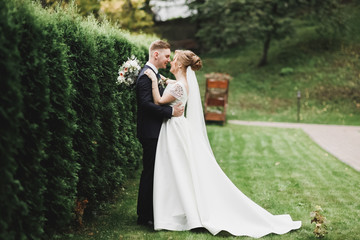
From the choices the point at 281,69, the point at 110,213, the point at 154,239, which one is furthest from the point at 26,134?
the point at 281,69

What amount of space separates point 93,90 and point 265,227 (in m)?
2.78

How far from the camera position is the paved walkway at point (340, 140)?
33.1ft

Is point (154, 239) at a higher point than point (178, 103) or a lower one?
lower

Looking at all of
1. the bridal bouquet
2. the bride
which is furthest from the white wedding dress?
the bridal bouquet

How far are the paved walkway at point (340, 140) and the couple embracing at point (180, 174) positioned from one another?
4.88 meters

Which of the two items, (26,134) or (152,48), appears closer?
(26,134)

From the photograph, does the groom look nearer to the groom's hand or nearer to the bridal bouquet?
the groom's hand

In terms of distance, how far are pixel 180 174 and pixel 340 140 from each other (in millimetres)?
9367

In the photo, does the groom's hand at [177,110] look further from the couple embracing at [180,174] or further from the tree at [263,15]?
the tree at [263,15]

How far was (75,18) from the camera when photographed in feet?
15.1

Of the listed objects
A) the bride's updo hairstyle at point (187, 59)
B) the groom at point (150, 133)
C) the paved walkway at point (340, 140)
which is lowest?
the paved walkway at point (340, 140)

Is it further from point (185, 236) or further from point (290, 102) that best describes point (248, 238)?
point (290, 102)

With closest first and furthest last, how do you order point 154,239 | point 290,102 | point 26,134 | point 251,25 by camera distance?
point 26,134 → point 154,239 → point 290,102 → point 251,25

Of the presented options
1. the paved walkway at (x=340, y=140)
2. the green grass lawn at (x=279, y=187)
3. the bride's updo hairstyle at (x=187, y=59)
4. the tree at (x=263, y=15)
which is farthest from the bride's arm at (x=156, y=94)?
the tree at (x=263, y=15)
